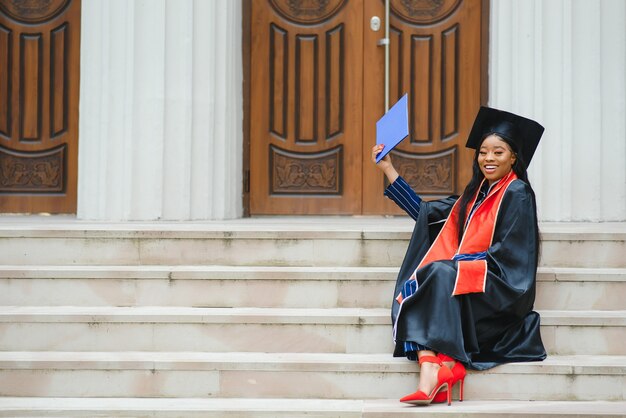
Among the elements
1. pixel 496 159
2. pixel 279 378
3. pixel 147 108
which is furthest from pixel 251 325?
pixel 147 108

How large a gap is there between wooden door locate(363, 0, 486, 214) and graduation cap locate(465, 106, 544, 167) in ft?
7.09

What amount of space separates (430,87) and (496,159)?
237cm

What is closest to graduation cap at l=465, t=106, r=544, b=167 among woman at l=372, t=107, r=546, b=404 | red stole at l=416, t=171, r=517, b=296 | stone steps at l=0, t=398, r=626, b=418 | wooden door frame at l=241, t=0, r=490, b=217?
woman at l=372, t=107, r=546, b=404

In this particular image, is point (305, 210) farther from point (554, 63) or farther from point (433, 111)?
point (554, 63)

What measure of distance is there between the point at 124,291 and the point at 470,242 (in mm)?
1945

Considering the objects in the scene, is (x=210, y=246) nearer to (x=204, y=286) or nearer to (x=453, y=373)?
(x=204, y=286)

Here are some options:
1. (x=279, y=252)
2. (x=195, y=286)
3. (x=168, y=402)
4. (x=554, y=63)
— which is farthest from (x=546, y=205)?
(x=168, y=402)

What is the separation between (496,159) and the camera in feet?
14.5

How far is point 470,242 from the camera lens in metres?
4.41

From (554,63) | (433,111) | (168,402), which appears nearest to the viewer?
(168,402)

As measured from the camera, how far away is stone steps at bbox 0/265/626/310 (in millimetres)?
4816

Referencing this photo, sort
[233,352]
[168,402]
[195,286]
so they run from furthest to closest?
[195,286] < [233,352] < [168,402]

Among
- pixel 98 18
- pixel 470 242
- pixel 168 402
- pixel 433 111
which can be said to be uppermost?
pixel 98 18

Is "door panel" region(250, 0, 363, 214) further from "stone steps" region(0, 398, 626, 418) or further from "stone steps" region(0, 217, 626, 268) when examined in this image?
"stone steps" region(0, 398, 626, 418)
